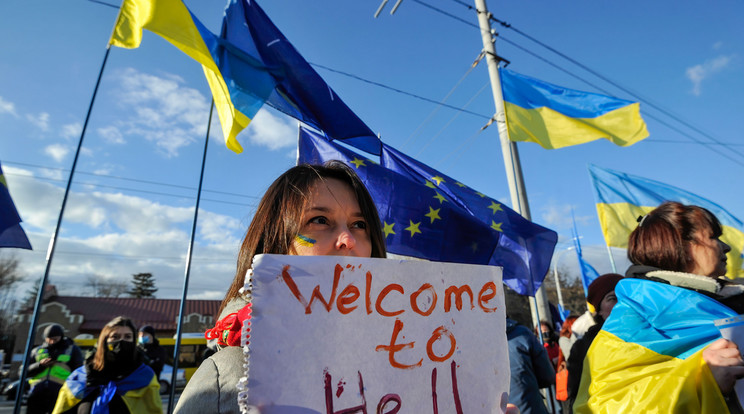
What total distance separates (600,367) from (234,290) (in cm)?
145

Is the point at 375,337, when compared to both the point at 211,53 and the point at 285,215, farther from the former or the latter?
the point at 211,53

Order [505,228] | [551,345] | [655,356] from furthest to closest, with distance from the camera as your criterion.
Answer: [551,345] → [505,228] → [655,356]

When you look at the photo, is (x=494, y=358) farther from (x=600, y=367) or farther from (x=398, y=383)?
(x=600, y=367)

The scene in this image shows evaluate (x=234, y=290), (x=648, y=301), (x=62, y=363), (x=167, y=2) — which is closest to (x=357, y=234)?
(x=234, y=290)

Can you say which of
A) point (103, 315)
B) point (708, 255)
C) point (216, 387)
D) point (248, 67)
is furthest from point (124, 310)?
point (708, 255)

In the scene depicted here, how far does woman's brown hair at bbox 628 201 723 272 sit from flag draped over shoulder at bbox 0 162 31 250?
5037 mm

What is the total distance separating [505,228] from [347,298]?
4562 millimetres

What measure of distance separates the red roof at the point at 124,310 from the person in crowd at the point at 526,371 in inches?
1474

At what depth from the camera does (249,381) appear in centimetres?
78

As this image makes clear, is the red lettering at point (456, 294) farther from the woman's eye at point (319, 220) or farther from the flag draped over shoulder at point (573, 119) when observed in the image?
the flag draped over shoulder at point (573, 119)

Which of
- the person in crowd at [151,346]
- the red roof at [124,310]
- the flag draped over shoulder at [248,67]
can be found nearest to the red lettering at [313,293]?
the flag draped over shoulder at [248,67]

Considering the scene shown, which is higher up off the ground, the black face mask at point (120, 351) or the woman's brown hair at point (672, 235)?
the woman's brown hair at point (672, 235)

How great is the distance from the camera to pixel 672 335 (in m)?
1.60

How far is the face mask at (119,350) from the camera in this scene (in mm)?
3693
